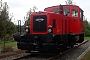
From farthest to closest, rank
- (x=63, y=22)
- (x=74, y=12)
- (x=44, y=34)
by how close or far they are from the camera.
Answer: (x=74, y=12), (x=63, y=22), (x=44, y=34)

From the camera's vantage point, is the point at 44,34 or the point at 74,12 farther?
the point at 74,12

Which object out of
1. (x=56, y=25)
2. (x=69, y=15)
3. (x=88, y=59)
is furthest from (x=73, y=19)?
(x=88, y=59)

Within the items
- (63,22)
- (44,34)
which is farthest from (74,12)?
(44,34)

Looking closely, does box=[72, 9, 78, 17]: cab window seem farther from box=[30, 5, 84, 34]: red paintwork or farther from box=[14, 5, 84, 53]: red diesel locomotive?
box=[14, 5, 84, 53]: red diesel locomotive

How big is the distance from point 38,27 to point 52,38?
5.12ft

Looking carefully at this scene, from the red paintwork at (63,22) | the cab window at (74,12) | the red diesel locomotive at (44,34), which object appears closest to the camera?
the red diesel locomotive at (44,34)

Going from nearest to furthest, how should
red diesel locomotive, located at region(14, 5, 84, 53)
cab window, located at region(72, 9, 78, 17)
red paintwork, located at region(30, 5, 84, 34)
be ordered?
red diesel locomotive, located at region(14, 5, 84, 53) < red paintwork, located at region(30, 5, 84, 34) < cab window, located at region(72, 9, 78, 17)

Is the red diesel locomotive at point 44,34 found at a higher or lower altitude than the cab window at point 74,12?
lower

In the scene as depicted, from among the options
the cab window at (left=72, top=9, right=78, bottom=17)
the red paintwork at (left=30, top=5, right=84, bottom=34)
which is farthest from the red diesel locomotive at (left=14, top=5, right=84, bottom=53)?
the cab window at (left=72, top=9, right=78, bottom=17)

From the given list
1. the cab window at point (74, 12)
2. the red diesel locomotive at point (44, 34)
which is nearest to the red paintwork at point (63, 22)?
the red diesel locomotive at point (44, 34)

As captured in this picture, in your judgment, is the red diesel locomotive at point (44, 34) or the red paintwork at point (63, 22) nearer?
the red diesel locomotive at point (44, 34)

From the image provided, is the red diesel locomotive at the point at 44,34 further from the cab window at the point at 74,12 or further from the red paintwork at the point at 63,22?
the cab window at the point at 74,12

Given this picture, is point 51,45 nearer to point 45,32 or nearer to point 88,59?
point 45,32

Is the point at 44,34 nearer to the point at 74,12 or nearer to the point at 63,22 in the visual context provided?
the point at 63,22
